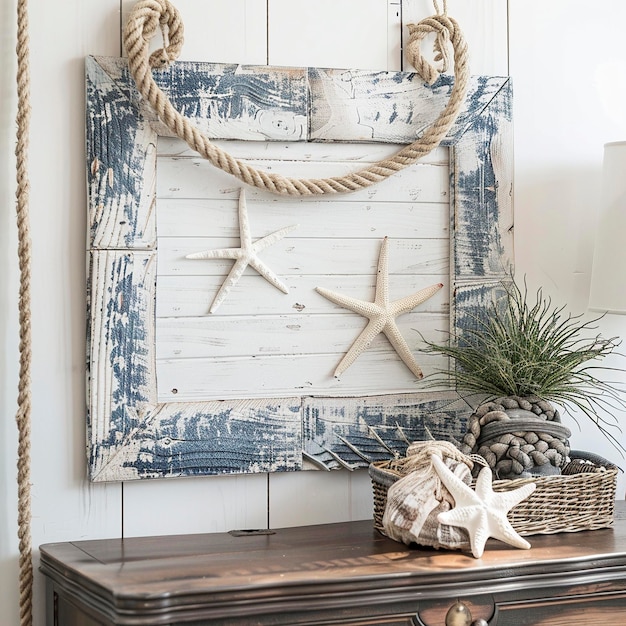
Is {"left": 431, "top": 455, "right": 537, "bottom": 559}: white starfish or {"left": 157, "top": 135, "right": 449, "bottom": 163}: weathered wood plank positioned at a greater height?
{"left": 157, "top": 135, "right": 449, "bottom": 163}: weathered wood plank

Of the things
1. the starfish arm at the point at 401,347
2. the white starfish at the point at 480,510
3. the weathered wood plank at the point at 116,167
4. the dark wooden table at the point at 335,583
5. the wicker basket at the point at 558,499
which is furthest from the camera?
the starfish arm at the point at 401,347

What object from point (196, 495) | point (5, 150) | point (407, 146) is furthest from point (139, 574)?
point (407, 146)

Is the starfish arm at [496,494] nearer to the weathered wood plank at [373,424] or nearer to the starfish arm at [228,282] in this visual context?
the weathered wood plank at [373,424]

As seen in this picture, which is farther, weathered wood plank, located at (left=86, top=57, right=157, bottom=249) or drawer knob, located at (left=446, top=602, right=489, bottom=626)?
weathered wood plank, located at (left=86, top=57, right=157, bottom=249)

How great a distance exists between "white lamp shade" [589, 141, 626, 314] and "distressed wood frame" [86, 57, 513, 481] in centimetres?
16

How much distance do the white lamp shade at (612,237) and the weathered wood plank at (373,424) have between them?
0.31 metres

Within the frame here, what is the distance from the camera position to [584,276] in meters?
1.60

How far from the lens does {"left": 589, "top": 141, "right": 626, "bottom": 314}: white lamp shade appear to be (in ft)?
4.70

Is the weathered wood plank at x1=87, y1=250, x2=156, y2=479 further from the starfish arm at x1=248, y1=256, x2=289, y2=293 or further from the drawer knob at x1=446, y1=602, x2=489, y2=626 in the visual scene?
the drawer knob at x1=446, y1=602, x2=489, y2=626

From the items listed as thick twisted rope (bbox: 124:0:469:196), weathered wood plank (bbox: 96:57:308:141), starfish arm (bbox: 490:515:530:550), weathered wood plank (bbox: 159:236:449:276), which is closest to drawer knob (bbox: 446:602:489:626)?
starfish arm (bbox: 490:515:530:550)

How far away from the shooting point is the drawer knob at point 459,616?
1104 mm

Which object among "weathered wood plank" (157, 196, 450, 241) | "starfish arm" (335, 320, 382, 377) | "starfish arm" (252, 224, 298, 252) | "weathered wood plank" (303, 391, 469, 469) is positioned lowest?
"weathered wood plank" (303, 391, 469, 469)

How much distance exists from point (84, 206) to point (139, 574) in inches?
23.9

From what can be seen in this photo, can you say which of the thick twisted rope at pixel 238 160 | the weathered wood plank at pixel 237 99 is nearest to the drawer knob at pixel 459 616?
the thick twisted rope at pixel 238 160
